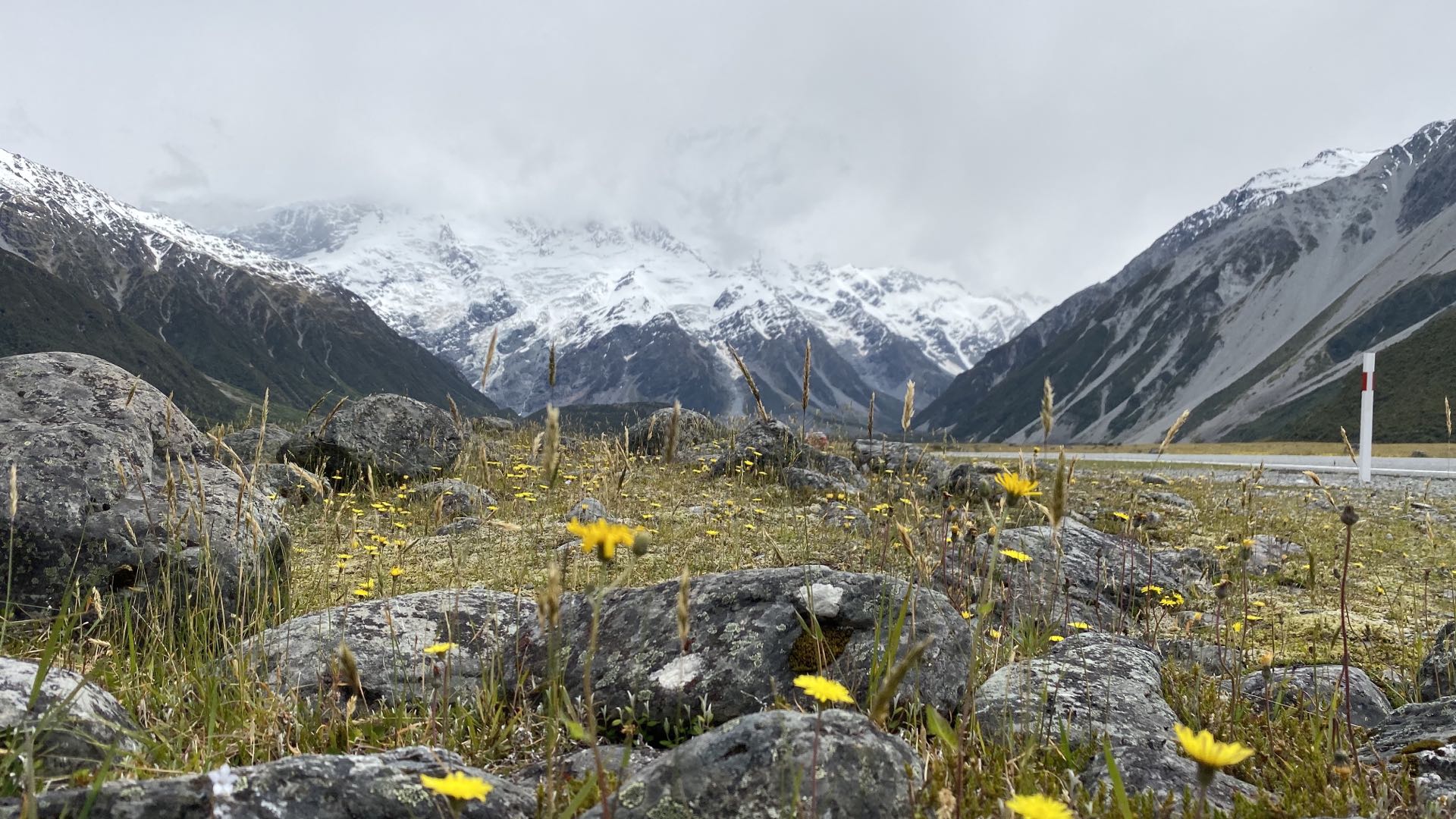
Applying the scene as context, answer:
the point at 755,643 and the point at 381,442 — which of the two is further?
the point at 381,442

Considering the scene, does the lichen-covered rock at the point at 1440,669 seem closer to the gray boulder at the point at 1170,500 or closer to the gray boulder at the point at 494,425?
the gray boulder at the point at 1170,500

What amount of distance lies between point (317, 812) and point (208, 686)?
144cm

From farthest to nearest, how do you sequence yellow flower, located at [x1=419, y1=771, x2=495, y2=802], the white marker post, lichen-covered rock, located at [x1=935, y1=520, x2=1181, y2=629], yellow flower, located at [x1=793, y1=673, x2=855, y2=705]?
the white marker post → lichen-covered rock, located at [x1=935, y1=520, x2=1181, y2=629] → yellow flower, located at [x1=793, y1=673, x2=855, y2=705] → yellow flower, located at [x1=419, y1=771, x2=495, y2=802]

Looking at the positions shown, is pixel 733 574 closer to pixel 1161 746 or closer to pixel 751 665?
pixel 751 665

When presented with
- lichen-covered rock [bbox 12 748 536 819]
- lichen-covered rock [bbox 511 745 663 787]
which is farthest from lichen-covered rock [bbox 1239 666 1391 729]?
lichen-covered rock [bbox 12 748 536 819]

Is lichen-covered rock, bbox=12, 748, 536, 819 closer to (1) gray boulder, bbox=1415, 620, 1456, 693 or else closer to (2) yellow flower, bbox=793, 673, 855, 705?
(2) yellow flower, bbox=793, 673, 855, 705

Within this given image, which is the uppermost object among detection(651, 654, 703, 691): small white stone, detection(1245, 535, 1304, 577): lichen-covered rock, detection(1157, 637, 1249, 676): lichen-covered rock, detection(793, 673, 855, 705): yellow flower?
detection(793, 673, 855, 705): yellow flower

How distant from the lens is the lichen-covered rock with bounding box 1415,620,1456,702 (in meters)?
3.87

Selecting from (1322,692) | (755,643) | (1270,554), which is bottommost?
(1270,554)

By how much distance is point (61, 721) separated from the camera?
228cm

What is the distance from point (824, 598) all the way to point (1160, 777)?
1.47 metres

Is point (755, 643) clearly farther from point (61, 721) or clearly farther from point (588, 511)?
point (588, 511)

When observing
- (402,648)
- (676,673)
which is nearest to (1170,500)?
(676,673)

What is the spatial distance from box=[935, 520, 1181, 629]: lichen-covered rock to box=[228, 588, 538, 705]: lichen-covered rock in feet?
8.94
